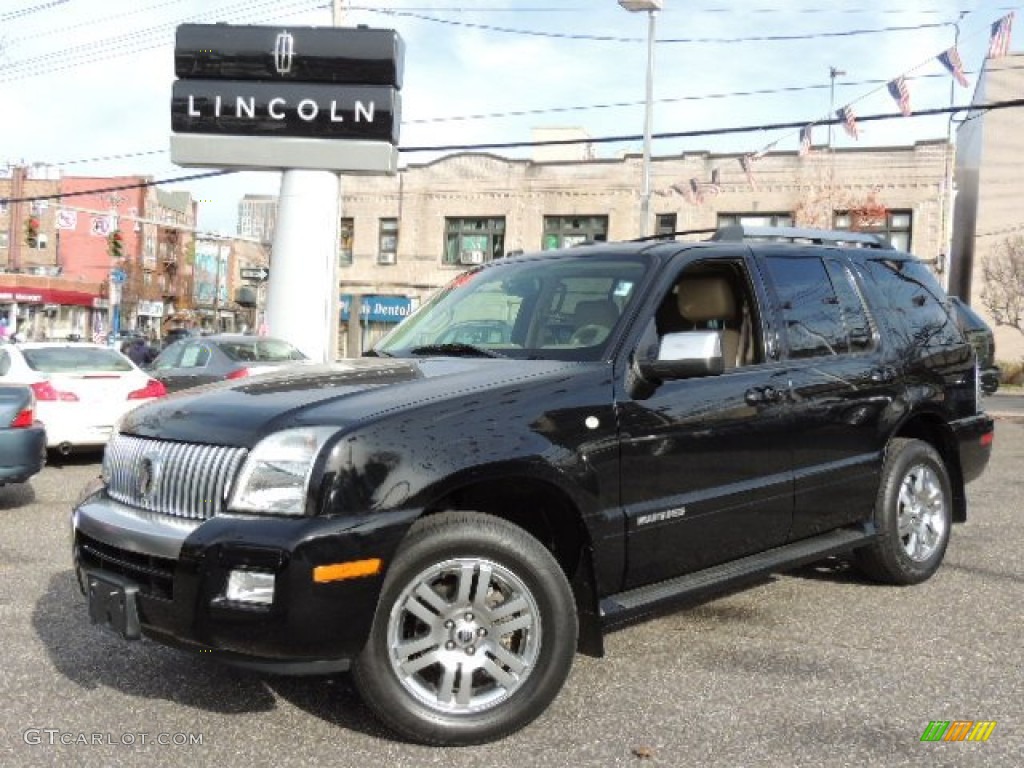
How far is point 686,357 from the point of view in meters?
3.80

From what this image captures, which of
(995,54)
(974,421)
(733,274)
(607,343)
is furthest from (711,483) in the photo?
(995,54)

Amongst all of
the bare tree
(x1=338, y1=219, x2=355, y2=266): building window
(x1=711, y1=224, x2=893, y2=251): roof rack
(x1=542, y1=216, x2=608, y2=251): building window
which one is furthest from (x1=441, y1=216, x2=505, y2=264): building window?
(x1=711, y1=224, x2=893, y2=251): roof rack

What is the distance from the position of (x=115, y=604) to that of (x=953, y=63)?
15231 mm

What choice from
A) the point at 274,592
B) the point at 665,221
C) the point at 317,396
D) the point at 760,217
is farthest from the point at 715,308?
the point at 665,221

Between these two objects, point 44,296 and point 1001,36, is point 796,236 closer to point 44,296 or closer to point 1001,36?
point 1001,36

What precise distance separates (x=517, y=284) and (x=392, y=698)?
6.90ft

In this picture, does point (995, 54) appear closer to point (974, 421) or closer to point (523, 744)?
point (974, 421)

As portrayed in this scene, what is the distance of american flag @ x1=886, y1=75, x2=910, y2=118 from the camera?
53.3 feet

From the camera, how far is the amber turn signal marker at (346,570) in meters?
3.08

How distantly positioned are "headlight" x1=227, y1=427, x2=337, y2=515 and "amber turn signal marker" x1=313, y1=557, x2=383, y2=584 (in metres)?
0.21

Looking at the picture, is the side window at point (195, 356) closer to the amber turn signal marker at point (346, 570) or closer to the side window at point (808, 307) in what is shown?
the side window at point (808, 307)

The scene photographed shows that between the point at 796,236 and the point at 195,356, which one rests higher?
the point at 796,236

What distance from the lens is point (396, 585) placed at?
3264 millimetres
